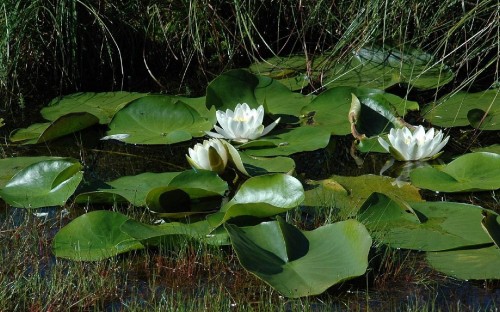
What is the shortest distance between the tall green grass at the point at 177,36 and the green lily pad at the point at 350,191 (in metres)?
1.15

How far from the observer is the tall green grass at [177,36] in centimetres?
462

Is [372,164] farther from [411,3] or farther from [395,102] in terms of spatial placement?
[411,3]

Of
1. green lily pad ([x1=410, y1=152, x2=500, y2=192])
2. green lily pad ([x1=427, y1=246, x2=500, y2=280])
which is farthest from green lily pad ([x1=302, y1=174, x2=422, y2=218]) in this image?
green lily pad ([x1=427, y1=246, x2=500, y2=280])

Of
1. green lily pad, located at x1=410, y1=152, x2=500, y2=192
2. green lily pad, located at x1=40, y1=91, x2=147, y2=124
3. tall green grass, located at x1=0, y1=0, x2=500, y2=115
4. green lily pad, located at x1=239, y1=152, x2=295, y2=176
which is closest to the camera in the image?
green lily pad, located at x1=410, y1=152, x2=500, y2=192

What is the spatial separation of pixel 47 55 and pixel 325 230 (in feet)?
9.28

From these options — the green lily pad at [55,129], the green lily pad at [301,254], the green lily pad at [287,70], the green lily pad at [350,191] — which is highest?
the green lily pad at [301,254]

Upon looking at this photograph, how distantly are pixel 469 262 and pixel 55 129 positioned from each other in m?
2.20

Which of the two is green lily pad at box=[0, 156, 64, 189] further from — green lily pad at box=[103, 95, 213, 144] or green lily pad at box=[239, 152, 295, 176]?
green lily pad at box=[239, 152, 295, 176]

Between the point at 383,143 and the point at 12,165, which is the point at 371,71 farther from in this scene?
the point at 12,165

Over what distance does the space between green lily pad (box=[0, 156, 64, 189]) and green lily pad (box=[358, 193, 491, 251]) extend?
1413 mm

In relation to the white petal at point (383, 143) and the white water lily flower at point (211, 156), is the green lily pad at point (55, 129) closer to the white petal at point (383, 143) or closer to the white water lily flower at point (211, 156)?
the white water lily flower at point (211, 156)

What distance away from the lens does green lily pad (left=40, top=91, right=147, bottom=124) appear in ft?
14.8

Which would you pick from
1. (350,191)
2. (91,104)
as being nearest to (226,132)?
(350,191)

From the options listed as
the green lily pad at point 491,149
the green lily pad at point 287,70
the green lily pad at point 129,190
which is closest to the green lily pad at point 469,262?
the green lily pad at point 491,149
